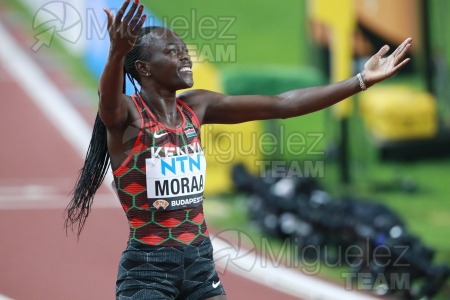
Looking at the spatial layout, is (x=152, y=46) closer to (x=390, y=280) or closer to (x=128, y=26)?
(x=128, y=26)

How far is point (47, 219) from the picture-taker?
890cm

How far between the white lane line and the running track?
41mm

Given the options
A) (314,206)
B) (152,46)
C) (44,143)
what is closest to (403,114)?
(314,206)

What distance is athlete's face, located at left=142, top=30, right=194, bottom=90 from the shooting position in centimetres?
449

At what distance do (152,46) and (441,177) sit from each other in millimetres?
6322

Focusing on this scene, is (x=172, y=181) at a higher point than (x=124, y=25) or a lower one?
lower

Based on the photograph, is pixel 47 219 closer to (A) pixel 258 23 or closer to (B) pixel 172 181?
(A) pixel 258 23

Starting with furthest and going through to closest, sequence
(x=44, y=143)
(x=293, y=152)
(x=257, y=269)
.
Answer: (x=44, y=143)
(x=293, y=152)
(x=257, y=269)

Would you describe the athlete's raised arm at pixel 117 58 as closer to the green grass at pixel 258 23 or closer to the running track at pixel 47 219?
the running track at pixel 47 219

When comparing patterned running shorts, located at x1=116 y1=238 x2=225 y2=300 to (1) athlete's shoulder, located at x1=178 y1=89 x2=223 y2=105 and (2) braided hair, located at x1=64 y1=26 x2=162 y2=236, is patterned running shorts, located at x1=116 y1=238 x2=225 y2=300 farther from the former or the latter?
(1) athlete's shoulder, located at x1=178 y1=89 x2=223 y2=105

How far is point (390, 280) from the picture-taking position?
25.0 ft

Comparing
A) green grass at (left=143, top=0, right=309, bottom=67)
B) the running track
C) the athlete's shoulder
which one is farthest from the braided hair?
green grass at (left=143, top=0, right=309, bottom=67)

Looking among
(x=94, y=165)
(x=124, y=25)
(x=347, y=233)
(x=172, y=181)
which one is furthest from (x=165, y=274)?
(x=347, y=233)

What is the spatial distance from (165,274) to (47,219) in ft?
15.4
